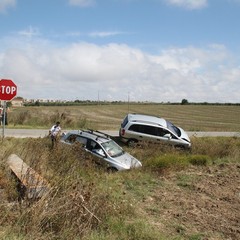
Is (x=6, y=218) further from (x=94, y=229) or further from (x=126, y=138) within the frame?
(x=126, y=138)

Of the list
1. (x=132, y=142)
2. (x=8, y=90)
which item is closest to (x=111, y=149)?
(x=8, y=90)

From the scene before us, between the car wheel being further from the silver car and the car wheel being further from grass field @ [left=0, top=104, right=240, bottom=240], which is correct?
grass field @ [left=0, top=104, right=240, bottom=240]

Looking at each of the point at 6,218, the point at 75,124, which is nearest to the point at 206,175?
the point at 6,218

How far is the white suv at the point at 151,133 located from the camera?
20469 millimetres

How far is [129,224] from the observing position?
604 cm

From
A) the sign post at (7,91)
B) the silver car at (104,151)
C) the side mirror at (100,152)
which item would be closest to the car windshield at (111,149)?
the silver car at (104,151)

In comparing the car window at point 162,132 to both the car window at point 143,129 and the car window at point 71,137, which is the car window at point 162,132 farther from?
the car window at point 71,137

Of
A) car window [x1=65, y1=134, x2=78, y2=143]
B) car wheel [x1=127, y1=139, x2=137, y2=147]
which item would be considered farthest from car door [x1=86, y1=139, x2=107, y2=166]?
car wheel [x1=127, y1=139, x2=137, y2=147]

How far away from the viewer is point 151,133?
20797mm

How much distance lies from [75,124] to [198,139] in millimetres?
9712

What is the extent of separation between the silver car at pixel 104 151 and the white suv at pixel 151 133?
5.82 metres

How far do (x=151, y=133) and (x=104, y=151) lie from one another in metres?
7.35

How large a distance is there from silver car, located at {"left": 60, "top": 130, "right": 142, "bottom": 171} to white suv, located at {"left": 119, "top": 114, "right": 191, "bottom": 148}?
19.1 ft

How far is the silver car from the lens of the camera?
526 inches
